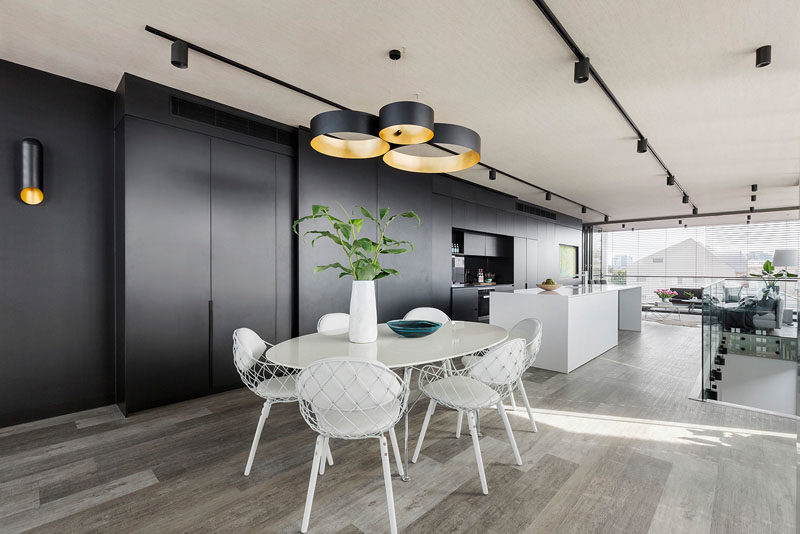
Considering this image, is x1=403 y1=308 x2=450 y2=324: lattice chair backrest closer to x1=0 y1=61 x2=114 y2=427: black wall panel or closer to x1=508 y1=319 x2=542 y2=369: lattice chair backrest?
x1=508 y1=319 x2=542 y2=369: lattice chair backrest

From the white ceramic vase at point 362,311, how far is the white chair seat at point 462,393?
19.0 inches

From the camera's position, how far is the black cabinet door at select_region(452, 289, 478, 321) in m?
6.14

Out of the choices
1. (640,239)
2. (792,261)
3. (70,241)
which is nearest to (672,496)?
(70,241)

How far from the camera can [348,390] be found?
163cm

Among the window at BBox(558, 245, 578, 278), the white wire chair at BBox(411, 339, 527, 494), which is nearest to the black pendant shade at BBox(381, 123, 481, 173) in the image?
the white wire chair at BBox(411, 339, 527, 494)

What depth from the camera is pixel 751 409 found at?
315 centimetres

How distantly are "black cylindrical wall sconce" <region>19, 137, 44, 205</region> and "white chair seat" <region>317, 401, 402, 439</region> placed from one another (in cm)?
276

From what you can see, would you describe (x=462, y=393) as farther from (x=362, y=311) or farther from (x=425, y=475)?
(x=362, y=311)

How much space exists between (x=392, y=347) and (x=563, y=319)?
2793 millimetres

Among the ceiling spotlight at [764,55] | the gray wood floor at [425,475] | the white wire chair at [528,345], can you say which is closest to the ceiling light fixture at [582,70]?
the ceiling spotlight at [764,55]

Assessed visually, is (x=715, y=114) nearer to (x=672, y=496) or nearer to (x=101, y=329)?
(x=672, y=496)

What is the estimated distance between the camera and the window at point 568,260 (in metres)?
9.99

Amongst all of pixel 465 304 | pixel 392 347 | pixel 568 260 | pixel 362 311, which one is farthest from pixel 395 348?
pixel 568 260

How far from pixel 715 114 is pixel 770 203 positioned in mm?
6437
